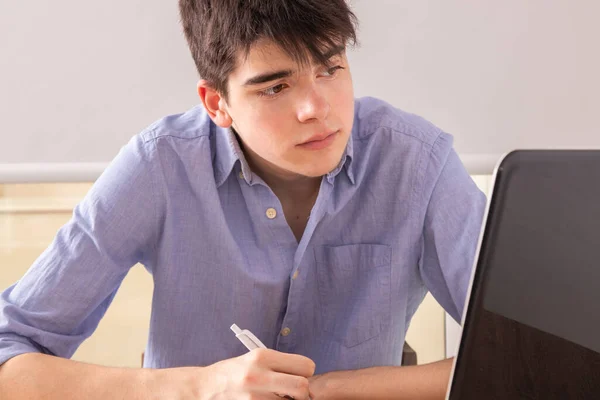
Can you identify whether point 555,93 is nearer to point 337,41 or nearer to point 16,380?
point 337,41

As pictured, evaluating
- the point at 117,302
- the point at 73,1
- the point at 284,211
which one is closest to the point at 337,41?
the point at 284,211

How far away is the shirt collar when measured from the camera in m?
1.26

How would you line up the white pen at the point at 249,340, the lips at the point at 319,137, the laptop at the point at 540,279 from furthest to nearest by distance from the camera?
the lips at the point at 319,137 → the white pen at the point at 249,340 → the laptop at the point at 540,279

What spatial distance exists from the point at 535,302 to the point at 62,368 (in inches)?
27.9

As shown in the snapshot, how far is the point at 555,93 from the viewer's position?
76.0 inches

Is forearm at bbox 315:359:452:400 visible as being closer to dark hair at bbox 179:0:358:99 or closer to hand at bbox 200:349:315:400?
hand at bbox 200:349:315:400

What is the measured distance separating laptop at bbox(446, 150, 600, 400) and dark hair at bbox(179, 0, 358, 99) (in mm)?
544

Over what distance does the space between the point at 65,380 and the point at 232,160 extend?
0.43 meters

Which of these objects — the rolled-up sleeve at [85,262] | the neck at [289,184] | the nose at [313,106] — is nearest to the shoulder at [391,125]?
the neck at [289,184]

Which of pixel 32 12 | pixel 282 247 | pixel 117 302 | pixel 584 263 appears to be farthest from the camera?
pixel 117 302

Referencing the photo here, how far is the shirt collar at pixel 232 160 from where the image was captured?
4.15 feet

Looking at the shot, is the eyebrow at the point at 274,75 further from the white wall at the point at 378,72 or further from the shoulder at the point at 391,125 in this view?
the white wall at the point at 378,72

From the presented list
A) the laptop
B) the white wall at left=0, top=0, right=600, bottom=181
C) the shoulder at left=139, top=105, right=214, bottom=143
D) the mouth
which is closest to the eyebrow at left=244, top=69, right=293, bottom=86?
the mouth

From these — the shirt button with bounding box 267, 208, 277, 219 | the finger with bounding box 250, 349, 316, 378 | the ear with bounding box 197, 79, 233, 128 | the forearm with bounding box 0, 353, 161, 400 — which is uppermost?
the ear with bounding box 197, 79, 233, 128
